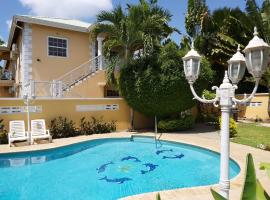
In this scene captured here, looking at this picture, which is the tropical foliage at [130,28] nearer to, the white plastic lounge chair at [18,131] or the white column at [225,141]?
the white plastic lounge chair at [18,131]

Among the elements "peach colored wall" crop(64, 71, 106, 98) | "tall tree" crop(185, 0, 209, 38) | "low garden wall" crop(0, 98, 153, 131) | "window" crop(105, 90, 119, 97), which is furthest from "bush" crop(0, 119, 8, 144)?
"tall tree" crop(185, 0, 209, 38)

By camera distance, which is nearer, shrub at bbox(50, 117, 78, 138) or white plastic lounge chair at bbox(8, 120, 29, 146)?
white plastic lounge chair at bbox(8, 120, 29, 146)

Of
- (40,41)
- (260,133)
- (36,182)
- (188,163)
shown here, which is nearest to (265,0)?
(260,133)

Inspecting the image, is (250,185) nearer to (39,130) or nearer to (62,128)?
(39,130)

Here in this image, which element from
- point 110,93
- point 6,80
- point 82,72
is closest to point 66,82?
point 82,72

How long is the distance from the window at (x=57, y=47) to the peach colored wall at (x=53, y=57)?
0.79 ft

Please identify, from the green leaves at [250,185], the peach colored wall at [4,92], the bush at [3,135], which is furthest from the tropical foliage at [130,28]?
the peach colored wall at [4,92]

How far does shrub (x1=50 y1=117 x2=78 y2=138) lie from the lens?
1567 centimetres

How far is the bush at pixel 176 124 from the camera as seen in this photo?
1720cm

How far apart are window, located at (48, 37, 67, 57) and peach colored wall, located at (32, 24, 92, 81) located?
0.79 feet

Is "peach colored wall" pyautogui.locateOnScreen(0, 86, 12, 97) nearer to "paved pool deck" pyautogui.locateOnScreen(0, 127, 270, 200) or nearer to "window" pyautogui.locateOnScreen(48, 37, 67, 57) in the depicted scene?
"window" pyautogui.locateOnScreen(48, 37, 67, 57)

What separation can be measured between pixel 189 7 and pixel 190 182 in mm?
18396

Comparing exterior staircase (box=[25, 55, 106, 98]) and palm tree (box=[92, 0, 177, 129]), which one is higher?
palm tree (box=[92, 0, 177, 129])

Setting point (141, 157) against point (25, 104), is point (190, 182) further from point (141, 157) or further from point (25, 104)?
point (25, 104)
